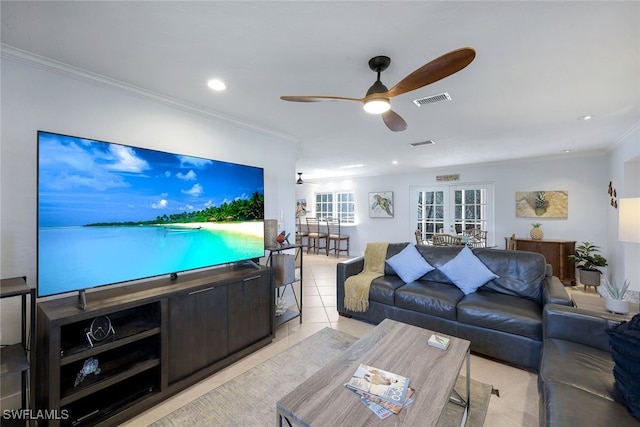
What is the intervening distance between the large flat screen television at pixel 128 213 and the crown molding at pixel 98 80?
2.12 feet

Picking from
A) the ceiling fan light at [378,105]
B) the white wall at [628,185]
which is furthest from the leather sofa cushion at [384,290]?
the white wall at [628,185]

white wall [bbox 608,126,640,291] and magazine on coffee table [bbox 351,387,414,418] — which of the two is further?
white wall [bbox 608,126,640,291]

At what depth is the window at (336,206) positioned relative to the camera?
8.09 meters

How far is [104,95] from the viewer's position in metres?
2.09

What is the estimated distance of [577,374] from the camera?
1.45 metres

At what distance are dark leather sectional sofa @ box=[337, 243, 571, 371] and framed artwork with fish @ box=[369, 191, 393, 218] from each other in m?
3.88

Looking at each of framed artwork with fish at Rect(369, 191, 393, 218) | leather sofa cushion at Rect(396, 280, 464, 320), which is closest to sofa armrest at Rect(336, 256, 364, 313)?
leather sofa cushion at Rect(396, 280, 464, 320)

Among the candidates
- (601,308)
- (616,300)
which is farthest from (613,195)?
(616,300)

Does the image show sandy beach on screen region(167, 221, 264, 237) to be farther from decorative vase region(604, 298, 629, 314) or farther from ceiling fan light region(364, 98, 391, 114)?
decorative vase region(604, 298, 629, 314)

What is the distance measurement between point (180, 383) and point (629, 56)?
3864 mm

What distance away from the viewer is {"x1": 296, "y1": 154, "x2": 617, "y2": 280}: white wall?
186 inches

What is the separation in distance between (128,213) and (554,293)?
3418mm

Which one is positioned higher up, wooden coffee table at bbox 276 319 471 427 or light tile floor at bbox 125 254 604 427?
wooden coffee table at bbox 276 319 471 427

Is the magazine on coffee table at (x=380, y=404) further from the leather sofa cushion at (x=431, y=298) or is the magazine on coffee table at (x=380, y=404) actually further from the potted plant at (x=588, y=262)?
the potted plant at (x=588, y=262)
